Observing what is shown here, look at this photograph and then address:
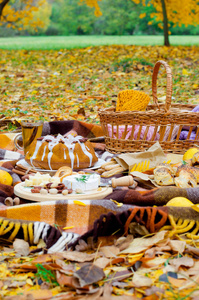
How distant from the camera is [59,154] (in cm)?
240

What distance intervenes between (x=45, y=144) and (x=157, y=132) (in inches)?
37.8

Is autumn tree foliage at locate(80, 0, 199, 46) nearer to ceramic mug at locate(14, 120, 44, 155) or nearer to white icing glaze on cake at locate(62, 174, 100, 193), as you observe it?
ceramic mug at locate(14, 120, 44, 155)

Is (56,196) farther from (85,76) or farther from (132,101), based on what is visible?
(85,76)

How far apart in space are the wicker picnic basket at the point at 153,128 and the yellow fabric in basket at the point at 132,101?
0.93ft

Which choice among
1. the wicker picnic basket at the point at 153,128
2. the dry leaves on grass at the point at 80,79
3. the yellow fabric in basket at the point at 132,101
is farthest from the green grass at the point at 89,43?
the wicker picnic basket at the point at 153,128

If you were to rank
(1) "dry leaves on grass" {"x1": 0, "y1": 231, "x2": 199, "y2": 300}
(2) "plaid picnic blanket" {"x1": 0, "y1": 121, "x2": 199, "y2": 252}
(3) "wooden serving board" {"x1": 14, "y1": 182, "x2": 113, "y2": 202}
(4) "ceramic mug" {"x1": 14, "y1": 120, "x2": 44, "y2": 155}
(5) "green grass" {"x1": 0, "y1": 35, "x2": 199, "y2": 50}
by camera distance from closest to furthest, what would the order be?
(1) "dry leaves on grass" {"x1": 0, "y1": 231, "x2": 199, "y2": 300} < (2) "plaid picnic blanket" {"x1": 0, "y1": 121, "x2": 199, "y2": 252} < (3) "wooden serving board" {"x1": 14, "y1": 182, "x2": 113, "y2": 202} < (4) "ceramic mug" {"x1": 14, "y1": 120, "x2": 44, "y2": 155} < (5) "green grass" {"x1": 0, "y1": 35, "x2": 199, "y2": 50}

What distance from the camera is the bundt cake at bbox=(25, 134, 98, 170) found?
2.39m

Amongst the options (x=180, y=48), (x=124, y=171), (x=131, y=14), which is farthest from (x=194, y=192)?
(x=131, y=14)

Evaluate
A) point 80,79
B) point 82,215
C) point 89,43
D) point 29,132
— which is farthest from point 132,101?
point 89,43

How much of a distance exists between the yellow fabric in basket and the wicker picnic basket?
0.93ft

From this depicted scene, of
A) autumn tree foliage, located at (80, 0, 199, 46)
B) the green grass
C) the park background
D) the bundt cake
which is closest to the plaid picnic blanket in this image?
the bundt cake

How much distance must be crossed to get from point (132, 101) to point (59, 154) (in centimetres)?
105

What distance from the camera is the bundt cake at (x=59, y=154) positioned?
239cm

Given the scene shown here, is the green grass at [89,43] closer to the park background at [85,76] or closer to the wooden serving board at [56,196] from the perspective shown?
the park background at [85,76]
